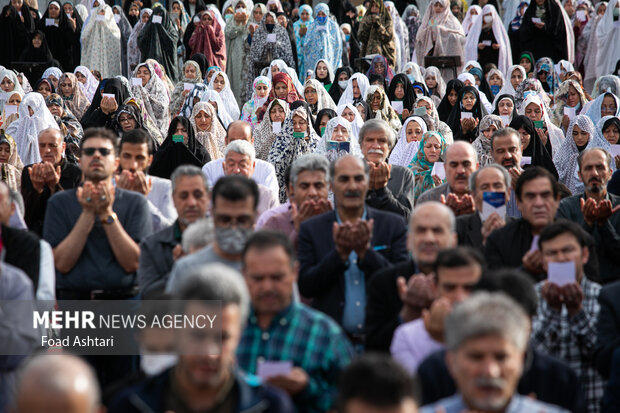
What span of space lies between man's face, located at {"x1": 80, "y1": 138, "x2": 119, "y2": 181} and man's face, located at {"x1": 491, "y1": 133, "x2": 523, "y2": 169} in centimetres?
305

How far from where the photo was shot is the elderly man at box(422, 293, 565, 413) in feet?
10.2

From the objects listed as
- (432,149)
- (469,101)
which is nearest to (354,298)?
(432,149)

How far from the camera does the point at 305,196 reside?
5.85 meters

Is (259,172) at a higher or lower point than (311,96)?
lower

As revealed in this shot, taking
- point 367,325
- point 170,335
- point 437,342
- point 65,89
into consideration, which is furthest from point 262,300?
point 65,89

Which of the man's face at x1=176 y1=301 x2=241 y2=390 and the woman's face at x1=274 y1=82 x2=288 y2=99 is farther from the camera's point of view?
the woman's face at x1=274 y1=82 x2=288 y2=99

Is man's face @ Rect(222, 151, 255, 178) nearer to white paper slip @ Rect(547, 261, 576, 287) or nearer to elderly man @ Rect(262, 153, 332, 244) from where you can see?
elderly man @ Rect(262, 153, 332, 244)

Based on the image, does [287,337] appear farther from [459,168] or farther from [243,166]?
[243,166]

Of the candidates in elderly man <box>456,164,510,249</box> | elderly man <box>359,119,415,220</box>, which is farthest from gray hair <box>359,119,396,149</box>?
elderly man <box>456,164,510,249</box>

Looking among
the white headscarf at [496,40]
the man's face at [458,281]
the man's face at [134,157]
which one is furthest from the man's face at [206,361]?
the white headscarf at [496,40]

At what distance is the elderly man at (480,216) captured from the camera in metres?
5.75

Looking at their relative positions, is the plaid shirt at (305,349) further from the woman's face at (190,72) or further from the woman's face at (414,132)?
the woman's face at (190,72)

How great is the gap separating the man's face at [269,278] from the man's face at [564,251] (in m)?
1.49

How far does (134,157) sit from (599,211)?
9.86 ft
